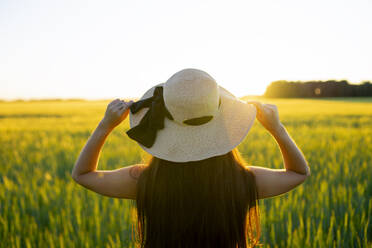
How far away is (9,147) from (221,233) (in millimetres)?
5231

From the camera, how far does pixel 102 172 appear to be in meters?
1.01

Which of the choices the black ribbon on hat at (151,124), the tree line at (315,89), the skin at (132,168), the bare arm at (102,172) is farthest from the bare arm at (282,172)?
the tree line at (315,89)

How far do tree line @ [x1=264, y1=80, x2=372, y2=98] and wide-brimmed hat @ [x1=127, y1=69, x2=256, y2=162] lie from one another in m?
50.3

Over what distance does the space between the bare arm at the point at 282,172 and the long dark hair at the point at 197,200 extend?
45 mm

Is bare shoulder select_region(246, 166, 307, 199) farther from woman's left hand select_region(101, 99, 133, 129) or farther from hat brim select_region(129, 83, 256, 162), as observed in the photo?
woman's left hand select_region(101, 99, 133, 129)

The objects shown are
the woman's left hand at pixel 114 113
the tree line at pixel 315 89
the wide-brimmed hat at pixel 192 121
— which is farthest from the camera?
the tree line at pixel 315 89

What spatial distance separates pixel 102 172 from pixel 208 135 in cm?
42

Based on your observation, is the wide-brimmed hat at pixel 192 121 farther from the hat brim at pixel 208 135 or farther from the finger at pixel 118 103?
the finger at pixel 118 103

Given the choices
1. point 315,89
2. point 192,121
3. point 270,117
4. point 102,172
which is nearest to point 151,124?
point 192,121

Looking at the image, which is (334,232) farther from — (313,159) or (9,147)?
(9,147)

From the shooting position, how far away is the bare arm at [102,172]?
0.99 m

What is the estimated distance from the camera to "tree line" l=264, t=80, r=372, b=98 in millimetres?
44562

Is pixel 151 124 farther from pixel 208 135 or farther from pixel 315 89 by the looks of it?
pixel 315 89

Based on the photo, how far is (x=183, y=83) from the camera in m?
0.86
